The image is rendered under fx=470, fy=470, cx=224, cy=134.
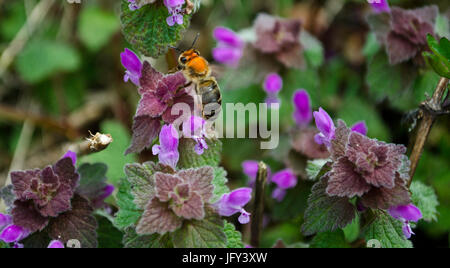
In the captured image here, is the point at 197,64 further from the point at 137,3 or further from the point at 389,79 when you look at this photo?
the point at 389,79

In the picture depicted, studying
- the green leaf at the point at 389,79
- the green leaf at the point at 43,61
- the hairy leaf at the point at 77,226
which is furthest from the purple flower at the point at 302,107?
the green leaf at the point at 43,61

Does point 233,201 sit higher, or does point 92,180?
point 233,201

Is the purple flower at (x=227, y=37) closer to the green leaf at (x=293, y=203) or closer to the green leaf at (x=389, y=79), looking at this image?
the green leaf at (x=389, y=79)

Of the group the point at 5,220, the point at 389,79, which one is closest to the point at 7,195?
the point at 5,220

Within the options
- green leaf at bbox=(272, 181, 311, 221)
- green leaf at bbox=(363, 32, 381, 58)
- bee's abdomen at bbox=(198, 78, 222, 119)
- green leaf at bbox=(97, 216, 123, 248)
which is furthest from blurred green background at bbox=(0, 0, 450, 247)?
bee's abdomen at bbox=(198, 78, 222, 119)

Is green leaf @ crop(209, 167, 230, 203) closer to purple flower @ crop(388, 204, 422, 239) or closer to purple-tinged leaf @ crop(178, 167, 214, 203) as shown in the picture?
purple-tinged leaf @ crop(178, 167, 214, 203)
